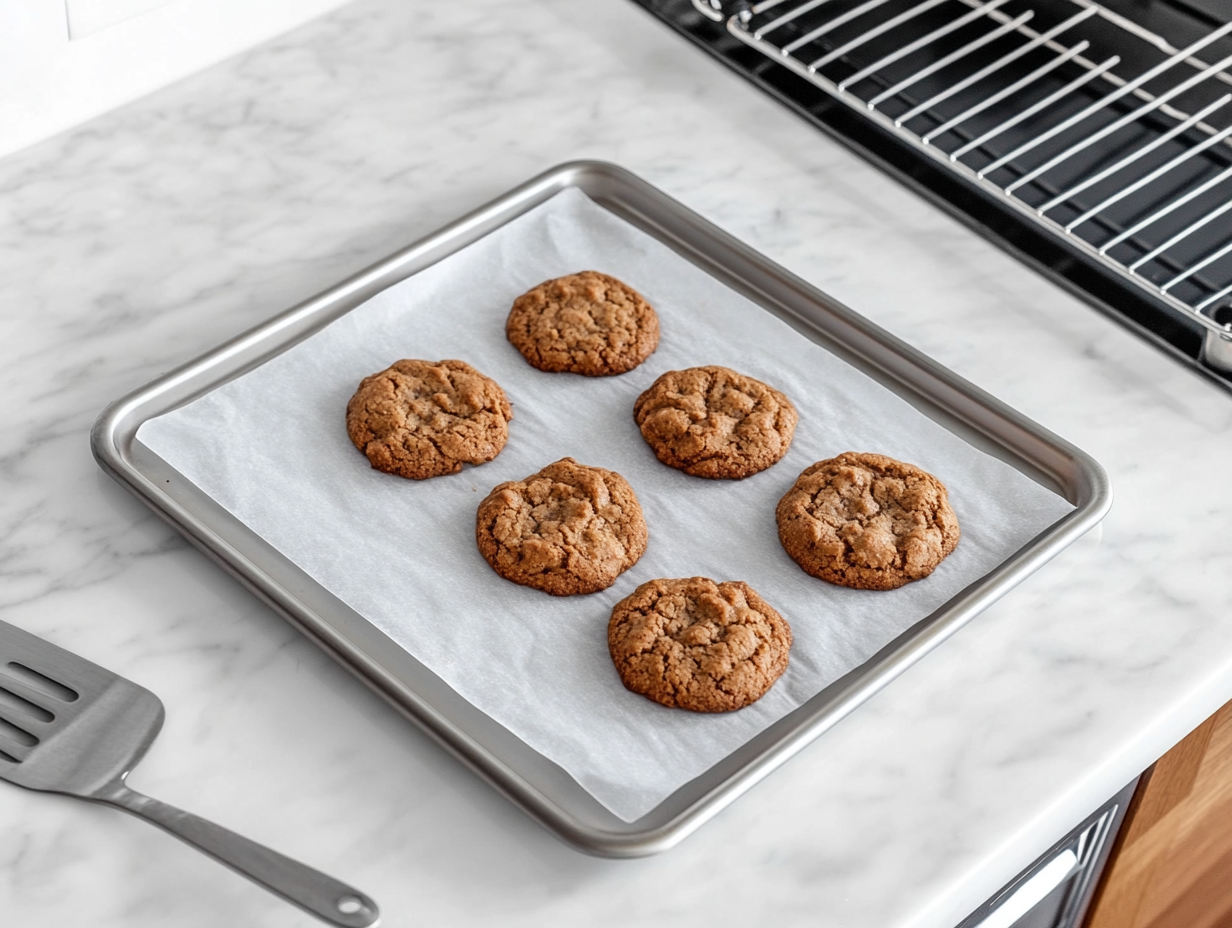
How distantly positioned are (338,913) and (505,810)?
13cm

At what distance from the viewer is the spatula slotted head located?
83 cm

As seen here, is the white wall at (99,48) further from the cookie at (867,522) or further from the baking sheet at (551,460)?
the cookie at (867,522)

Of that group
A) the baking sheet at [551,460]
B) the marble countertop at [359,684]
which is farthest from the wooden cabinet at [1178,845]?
the baking sheet at [551,460]

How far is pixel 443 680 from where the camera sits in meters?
0.90

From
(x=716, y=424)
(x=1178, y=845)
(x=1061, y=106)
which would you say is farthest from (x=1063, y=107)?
(x=1178, y=845)

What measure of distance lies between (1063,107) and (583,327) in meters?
0.57

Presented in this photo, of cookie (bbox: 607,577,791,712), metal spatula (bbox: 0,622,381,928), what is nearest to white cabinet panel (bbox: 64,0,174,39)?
metal spatula (bbox: 0,622,381,928)

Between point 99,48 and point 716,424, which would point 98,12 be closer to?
point 99,48

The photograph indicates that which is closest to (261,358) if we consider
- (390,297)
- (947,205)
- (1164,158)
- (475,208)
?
(390,297)

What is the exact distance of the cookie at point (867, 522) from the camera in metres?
0.96

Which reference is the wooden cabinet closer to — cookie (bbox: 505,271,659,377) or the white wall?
cookie (bbox: 505,271,659,377)

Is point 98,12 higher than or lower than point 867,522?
higher

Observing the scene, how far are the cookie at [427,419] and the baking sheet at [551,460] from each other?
0.01 meters

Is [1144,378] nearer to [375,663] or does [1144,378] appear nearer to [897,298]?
[897,298]
